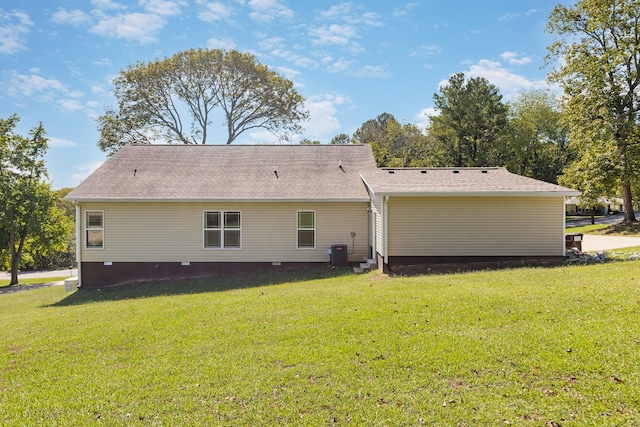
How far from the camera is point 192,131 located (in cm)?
3462

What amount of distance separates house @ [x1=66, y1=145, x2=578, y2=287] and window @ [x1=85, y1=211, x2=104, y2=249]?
36 mm

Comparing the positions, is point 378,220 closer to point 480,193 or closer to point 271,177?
point 480,193

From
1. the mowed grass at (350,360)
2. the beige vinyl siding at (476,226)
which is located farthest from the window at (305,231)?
the mowed grass at (350,360)

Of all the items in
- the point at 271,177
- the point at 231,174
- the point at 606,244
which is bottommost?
the point at 606,244

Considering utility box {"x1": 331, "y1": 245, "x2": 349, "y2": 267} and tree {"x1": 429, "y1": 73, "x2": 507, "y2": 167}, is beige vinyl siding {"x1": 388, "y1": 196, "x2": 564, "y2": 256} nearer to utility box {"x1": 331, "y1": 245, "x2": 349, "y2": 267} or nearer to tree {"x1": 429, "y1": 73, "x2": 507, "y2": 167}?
utility box {"x1": 331, "y1": 245, "x2": 349, "y2": 267}

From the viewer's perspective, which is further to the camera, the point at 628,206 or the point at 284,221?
the point at 628,206

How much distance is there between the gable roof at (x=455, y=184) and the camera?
11.7m

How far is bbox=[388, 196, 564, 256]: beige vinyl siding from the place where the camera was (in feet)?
40.2

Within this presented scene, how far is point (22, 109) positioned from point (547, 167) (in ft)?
134

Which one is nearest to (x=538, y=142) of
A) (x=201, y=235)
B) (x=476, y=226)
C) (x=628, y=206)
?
(x=628, y=206)

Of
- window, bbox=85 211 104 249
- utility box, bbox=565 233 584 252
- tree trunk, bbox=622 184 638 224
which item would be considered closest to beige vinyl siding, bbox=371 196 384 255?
utility box, bbox=565 233 584 252

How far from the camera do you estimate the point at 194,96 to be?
1299 inches

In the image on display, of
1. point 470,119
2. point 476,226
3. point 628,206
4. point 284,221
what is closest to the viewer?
point 476,226

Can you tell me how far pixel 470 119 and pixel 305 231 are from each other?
22938mm
